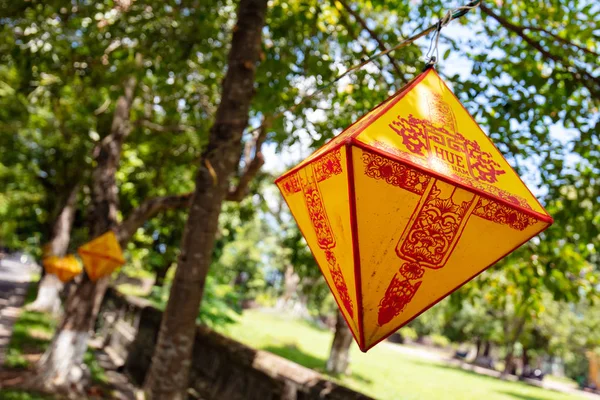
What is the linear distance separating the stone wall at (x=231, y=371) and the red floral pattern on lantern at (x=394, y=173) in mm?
2871

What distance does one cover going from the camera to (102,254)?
7.26 m

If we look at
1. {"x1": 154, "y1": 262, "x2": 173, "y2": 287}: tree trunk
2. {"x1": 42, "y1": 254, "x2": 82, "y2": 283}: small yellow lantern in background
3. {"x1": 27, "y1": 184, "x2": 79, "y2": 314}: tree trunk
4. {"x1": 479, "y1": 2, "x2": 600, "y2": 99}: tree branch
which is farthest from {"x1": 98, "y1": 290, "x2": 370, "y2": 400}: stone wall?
{"x1": 27, "y1": 184, "x2": 79, "y2": 314}: tree trunk

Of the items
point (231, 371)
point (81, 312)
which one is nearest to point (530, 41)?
point (231, 371)

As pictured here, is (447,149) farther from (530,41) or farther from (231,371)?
(231,371)

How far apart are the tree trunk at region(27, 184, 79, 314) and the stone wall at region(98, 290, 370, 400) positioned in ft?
18.9

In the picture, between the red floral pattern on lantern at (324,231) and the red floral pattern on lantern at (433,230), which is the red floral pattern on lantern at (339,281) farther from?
the red floral pattern on lantern at (433,230)

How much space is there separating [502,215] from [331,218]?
62 cm

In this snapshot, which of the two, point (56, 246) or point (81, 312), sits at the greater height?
point (56, 246)

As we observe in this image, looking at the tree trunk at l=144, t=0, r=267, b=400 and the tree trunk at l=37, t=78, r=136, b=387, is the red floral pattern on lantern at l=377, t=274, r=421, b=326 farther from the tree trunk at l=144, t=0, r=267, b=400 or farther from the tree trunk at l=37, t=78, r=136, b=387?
the tree trunk at l=37, t=78, r=136, b=387

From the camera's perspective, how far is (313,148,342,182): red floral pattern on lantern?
5.43ft

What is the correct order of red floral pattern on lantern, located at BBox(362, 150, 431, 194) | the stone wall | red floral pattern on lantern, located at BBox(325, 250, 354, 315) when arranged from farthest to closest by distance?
the stone wall
red floral pattern on lantern, located at BBox(325, 250, 354, 315)
red floral pattern on lantern, located at BBox(362, 150, 431, 194)

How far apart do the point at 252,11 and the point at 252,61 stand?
1.70ft

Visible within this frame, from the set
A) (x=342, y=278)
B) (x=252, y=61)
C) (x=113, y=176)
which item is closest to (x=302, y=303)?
(x=113, y=176)

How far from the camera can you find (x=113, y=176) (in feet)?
29.0
